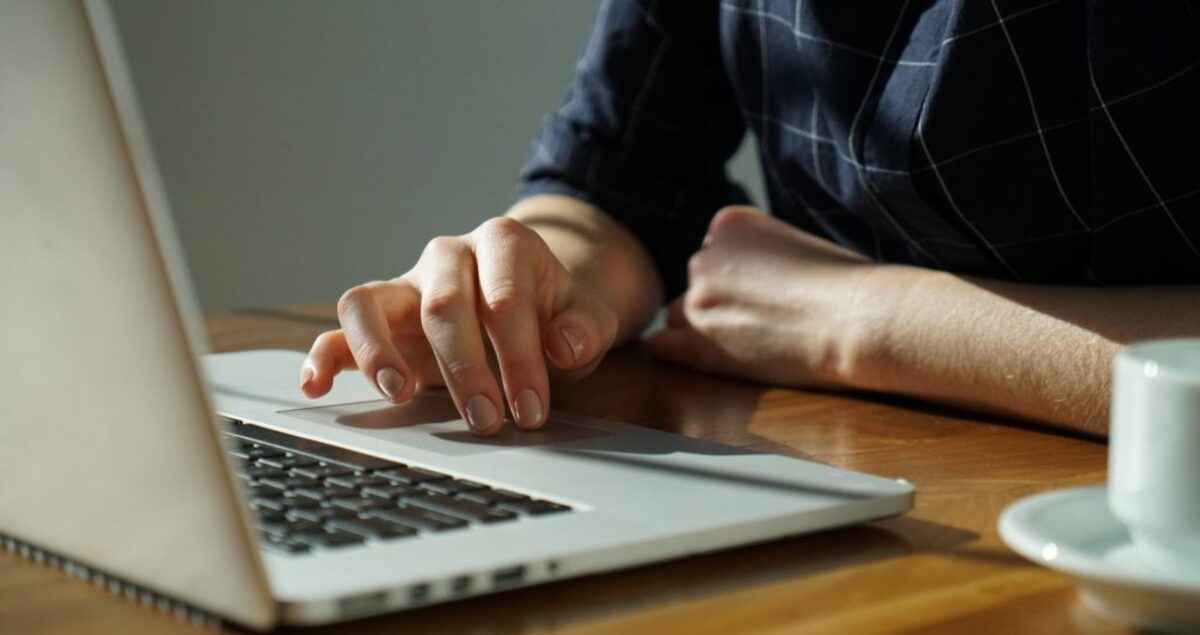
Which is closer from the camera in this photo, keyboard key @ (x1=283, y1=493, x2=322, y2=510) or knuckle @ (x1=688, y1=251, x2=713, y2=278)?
keyboard key @ (x1=283, y1=493, x2=322, y2=510)

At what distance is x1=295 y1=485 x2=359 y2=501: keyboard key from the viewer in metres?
0.53

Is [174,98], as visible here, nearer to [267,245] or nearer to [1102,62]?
[267,245]

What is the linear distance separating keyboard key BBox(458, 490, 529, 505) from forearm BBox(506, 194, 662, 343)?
0.54 meters

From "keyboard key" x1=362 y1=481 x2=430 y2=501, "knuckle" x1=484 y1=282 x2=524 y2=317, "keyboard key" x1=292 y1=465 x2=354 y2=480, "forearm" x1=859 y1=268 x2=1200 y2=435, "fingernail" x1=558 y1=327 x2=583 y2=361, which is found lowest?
"forearm" x1=859 y1=268 x2=1200 y2=435

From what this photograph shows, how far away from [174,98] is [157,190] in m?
2.38

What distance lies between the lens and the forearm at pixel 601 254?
1095 millimetres

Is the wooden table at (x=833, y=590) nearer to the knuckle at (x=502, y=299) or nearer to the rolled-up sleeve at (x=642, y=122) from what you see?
the knuckle at (x=502, y=299)

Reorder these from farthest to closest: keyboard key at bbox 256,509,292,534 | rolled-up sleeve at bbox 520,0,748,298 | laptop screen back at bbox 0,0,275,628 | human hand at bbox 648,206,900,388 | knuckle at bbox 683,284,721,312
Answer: rolled-up sleeve at bbox 520,0,748,298
knuckle at bbox 683,284,721,312
human hand at bbox 648,206,900,388
keyboard key at bbox 256,509,292,534
laptop screen back at bbox 0,0,275,628

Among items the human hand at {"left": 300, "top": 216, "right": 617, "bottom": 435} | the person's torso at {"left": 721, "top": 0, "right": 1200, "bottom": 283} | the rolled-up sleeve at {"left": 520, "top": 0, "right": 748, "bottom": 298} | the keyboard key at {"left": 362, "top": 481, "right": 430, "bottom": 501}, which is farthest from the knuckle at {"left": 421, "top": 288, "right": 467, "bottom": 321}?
the rolled-up sleeve at {"left": 520, "top": 0, "right": 748, "bottom": 298}

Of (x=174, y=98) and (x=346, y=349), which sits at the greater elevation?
(x=174, y=98)

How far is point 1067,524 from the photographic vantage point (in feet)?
1.59

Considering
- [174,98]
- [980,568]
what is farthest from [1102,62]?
[174,98]

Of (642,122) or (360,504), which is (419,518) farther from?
(642,122)

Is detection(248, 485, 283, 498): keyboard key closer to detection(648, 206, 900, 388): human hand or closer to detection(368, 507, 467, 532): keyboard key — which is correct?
detection(368, 507, 467, 532): keyboard key
